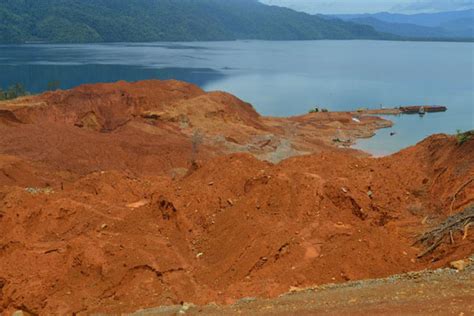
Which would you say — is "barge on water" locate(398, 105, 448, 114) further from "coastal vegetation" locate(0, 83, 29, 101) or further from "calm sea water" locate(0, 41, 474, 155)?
"coastal vegetation" locate(0, 83, 29, 101)

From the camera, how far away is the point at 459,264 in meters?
10.3

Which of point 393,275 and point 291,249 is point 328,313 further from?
point 291,249

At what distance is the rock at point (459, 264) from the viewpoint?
10.2 meters

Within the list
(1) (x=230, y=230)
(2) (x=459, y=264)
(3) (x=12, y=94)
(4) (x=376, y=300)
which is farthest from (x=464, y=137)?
(3) (x=12, y=94)

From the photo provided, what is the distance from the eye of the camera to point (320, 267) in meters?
12.6

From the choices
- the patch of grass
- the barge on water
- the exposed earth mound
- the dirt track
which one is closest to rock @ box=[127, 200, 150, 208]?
the exposed earth mound

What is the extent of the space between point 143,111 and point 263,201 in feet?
96.8

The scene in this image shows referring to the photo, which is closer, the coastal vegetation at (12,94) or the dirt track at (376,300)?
the dirt track at (376,300)

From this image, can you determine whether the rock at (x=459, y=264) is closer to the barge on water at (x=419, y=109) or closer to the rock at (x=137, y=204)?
the rock at (x=137, y=204)

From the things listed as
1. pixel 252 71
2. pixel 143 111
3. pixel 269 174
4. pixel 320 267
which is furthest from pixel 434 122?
pixel 252 71

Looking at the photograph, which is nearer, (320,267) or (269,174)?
(320,267)

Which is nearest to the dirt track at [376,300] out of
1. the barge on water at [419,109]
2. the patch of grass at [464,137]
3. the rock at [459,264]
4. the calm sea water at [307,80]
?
the rock at [459,264]

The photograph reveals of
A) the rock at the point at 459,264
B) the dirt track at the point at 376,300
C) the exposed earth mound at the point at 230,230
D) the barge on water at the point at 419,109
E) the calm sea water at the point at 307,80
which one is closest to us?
the dirt track at the point at 376,300

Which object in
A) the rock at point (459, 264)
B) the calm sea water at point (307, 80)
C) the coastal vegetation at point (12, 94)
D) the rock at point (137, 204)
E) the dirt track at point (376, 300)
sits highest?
the rock at point (459, 264)
